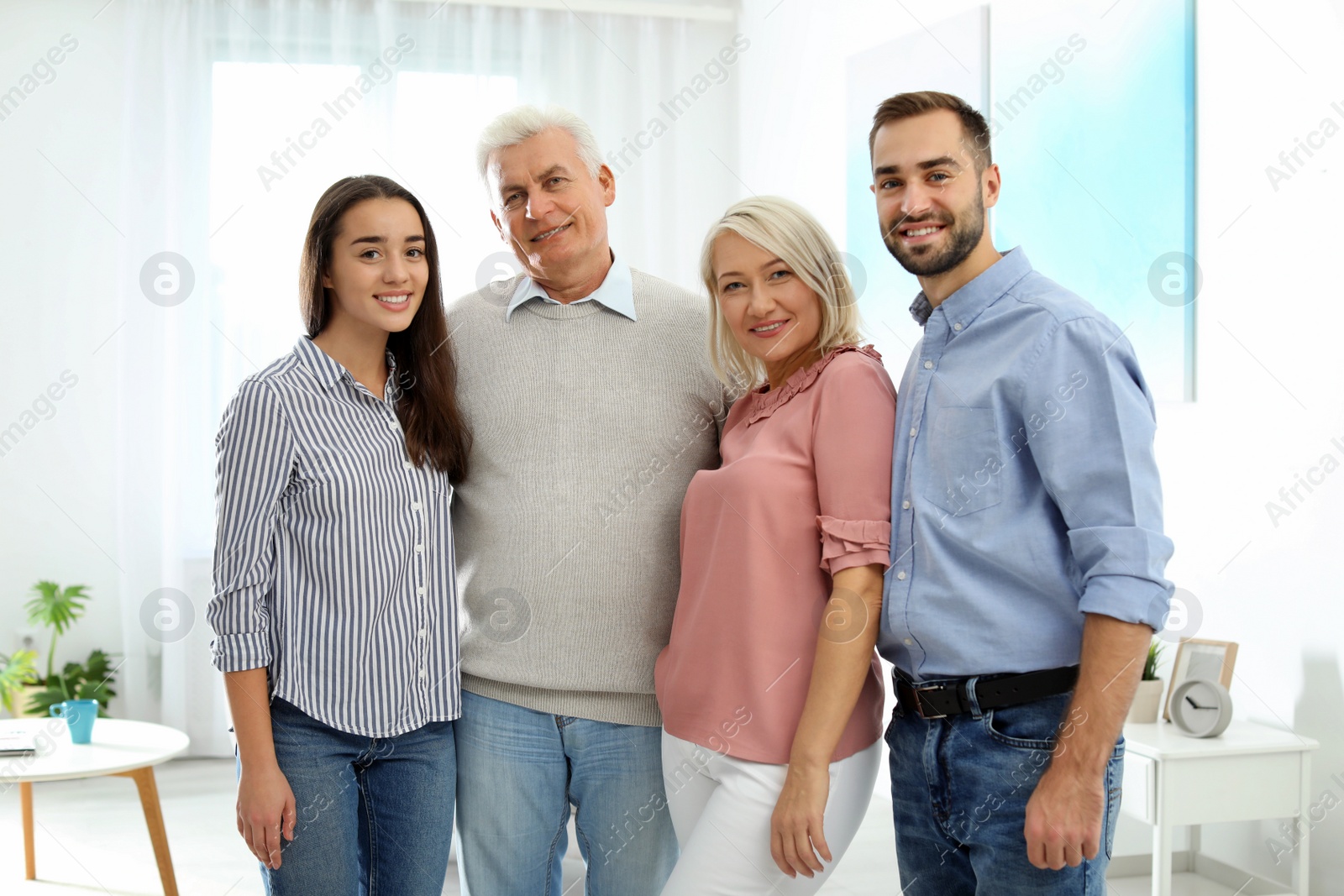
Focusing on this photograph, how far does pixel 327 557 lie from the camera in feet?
4.65

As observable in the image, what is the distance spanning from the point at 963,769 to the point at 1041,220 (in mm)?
2206

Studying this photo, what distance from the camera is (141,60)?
4246 millimetres

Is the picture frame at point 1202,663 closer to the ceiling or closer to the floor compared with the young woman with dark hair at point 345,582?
closer to the floor

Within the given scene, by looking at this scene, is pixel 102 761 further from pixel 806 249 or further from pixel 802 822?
pixel 806 249

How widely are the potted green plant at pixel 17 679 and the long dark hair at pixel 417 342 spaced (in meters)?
3.22

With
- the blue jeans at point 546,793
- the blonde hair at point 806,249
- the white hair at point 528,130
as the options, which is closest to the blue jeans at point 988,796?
the blue jeans at point 546,793

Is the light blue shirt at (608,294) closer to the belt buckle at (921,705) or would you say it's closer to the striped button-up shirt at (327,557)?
the striped button-up shirt at (327,557)

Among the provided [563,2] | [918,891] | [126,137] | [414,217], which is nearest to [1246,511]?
[918,891]

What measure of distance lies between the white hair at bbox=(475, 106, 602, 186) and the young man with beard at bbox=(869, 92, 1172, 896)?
525 mm

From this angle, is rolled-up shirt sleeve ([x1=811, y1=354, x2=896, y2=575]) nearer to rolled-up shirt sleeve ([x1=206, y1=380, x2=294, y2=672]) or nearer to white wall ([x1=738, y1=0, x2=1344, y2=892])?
rolled-up shirt sleeve ([x1=206, y1=380, x2=294, y2=672])

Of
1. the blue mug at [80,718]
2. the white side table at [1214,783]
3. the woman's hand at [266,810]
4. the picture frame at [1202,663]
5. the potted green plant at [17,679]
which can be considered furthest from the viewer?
the potted green plant at [17,679]

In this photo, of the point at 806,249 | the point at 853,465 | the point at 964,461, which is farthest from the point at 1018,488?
the point at 806,249

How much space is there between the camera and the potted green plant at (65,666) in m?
4.05

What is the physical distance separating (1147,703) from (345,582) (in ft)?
6.43
